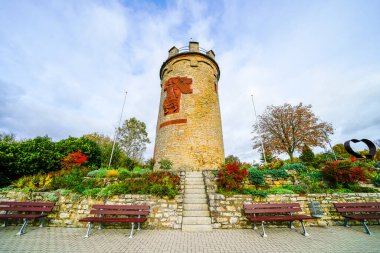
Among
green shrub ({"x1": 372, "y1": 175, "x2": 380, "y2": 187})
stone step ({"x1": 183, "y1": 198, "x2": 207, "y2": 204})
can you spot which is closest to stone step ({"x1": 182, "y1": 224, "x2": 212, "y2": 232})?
stone step ({"x1": 183, "y1": 198, "x2": 207, "y2": 204})

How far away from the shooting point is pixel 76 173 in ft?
24.7

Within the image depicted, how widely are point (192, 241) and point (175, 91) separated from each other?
10228 millimetres

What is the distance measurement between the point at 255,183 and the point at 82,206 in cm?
718

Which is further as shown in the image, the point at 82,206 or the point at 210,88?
the point at 210,88

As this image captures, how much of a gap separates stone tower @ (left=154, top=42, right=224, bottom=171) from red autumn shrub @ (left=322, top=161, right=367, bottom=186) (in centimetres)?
610

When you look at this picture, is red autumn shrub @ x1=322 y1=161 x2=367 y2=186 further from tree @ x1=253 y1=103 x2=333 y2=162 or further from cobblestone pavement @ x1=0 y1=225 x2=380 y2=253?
tree @ x1=253 y1=103 x2=333 y2=162

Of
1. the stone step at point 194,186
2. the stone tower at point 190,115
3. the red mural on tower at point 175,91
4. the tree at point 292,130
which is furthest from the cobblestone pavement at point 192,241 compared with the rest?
the tree at point 292,130

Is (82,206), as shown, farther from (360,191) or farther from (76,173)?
(360,191)

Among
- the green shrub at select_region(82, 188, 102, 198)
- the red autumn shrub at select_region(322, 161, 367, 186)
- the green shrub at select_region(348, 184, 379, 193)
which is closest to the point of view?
the green shrub at select_region(82, 188, 102, 198)

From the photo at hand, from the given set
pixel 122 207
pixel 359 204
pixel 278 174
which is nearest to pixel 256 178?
pixel 278 174

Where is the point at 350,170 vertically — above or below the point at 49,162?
below

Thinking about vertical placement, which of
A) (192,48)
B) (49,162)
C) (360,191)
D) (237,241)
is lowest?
(237,241)

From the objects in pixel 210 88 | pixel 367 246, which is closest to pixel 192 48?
pixel 210 88

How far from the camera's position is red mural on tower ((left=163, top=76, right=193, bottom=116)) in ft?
39.3
